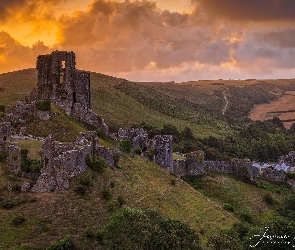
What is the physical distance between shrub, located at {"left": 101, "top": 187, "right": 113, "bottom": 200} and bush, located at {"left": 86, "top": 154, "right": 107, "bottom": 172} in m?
2.72

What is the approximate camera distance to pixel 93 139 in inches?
1623

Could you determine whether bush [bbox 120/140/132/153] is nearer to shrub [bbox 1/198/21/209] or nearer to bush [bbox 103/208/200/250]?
shrub [bbox 1/198/21/209]

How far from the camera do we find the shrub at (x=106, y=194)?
120 feet

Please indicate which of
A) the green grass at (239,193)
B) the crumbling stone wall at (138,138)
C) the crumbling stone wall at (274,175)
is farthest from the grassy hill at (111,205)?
the crumbling stone wall at (274,175)

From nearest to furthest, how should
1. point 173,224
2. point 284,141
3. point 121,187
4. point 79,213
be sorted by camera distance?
point 173,224 < point 79,213 < point 121,187 < point 284,141

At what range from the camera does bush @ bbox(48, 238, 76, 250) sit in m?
28.8

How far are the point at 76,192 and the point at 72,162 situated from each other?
269cm

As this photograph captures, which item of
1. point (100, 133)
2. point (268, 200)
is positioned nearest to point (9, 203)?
point (100, 133)

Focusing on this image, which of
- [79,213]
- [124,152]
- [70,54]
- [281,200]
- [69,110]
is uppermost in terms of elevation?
[70,54]

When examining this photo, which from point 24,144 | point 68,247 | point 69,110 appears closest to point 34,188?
point 68,247

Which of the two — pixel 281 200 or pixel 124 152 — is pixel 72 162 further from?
pixel 281 200

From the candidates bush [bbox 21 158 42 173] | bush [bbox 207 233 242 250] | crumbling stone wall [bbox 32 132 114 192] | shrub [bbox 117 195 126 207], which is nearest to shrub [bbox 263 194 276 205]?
shrub [bbox 117 195 126 207]

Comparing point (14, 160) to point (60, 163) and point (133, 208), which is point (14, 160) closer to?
point (60, 163)

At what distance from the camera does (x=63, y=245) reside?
1150 inches
